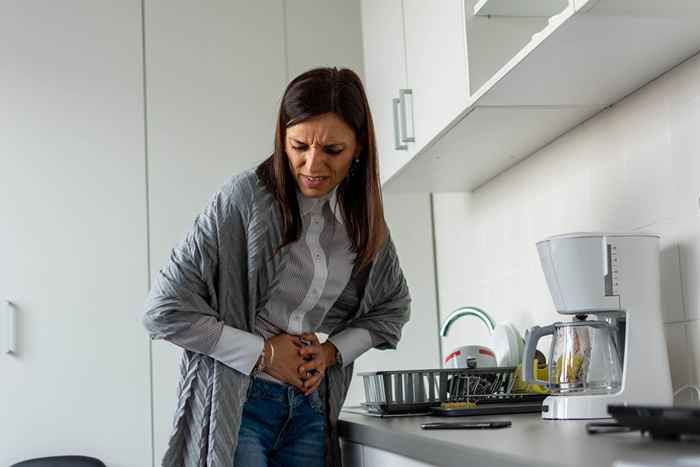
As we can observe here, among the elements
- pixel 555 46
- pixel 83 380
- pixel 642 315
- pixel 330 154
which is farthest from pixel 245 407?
pixel 83 380

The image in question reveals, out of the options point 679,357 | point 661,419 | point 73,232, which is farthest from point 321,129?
point 73,232

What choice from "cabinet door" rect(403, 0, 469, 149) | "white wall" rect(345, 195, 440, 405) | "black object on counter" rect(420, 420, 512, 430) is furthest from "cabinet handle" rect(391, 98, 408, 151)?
"black object on counter" rect(420, 420, 512, 430)

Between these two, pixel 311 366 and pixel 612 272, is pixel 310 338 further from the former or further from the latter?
pixel 612 272

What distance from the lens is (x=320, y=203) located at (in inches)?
70.2

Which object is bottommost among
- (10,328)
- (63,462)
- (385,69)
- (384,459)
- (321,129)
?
(63,462)

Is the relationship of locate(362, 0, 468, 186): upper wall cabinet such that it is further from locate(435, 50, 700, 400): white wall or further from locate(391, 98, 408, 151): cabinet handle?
locate(435, 50, 700, 400): white wall

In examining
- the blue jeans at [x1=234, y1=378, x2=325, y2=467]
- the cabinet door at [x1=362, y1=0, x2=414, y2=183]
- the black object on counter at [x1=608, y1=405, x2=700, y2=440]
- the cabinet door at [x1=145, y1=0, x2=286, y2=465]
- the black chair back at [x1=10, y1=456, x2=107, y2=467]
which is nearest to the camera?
the black object on counter at [x1=608, y1=405, x2=700, y2=440]

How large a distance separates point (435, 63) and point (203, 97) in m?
1.23

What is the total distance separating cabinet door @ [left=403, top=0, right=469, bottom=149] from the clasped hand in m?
0.54

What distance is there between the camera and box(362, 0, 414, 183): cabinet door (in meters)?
2.45

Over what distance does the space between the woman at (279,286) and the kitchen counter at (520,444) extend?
0.44 feet

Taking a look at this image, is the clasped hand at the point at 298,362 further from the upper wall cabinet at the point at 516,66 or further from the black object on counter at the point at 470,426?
the upper wall cabinet at the point at 516,66

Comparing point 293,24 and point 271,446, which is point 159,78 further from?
point 271,446

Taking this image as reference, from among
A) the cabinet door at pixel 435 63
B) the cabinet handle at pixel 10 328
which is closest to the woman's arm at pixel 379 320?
the cabinet door at pixel 435 63
